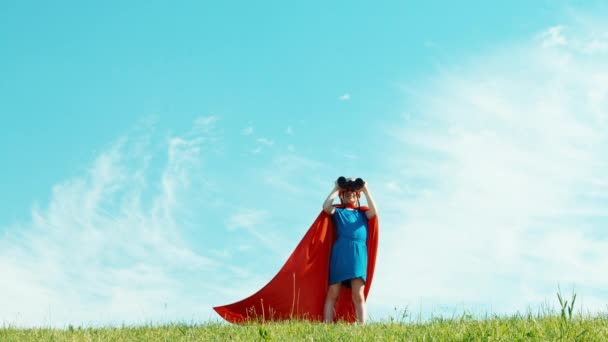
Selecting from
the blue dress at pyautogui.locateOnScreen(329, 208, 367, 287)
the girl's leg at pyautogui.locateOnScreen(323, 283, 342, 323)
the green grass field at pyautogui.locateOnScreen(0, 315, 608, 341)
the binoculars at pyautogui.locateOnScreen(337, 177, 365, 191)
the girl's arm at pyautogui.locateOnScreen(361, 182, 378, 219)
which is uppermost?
the binoculars at pyautogui.locateOnScreen(337, 177, 365, 191)

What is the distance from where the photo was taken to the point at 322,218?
35.6ft

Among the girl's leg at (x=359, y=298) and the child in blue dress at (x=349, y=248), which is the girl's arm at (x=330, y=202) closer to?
the child in blue dress at (x=349, y=248)

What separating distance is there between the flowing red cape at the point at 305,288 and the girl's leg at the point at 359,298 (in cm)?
42

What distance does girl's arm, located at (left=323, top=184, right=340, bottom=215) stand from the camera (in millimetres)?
10539

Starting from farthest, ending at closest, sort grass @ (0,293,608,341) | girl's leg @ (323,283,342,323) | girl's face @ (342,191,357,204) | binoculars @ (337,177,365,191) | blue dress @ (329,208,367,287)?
girl's face @ (342,191,357,204)
binoculars @ (337,177,365,191)
girl's leg @ (323,283,342,323)
blue dress @ (329,208,367,287)
grass @ (0,293,608,341)

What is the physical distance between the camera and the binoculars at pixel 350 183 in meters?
10.4

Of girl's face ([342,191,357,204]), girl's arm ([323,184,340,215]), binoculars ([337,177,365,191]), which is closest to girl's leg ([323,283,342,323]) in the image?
girl's arm ([323,184,340,215])

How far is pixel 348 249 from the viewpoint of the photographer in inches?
400

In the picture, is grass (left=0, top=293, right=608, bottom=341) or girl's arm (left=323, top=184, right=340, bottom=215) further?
girl's arm (left=323, top=184, right=340, bottom=215)

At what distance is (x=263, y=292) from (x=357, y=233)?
1.82 metres

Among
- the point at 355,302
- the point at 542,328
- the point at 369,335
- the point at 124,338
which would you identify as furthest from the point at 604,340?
the point at 355,302

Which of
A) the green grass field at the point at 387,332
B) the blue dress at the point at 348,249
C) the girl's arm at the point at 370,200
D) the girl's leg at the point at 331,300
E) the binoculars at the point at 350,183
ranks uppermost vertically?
the binoculars at the point at 350,183

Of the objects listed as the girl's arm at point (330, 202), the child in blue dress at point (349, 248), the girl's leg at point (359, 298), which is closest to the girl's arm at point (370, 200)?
the child in blue dress at point (349, 248)

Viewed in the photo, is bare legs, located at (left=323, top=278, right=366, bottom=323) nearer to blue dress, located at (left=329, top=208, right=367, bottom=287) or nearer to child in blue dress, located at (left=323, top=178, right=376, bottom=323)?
child in blue dress, located at (left=323, top=178, right=376, bottom=323)
